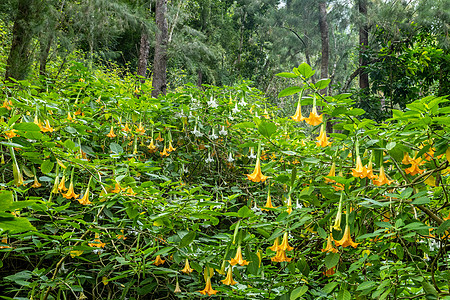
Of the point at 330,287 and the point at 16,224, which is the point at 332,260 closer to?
the point at 330,287

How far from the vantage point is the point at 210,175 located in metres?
3.36

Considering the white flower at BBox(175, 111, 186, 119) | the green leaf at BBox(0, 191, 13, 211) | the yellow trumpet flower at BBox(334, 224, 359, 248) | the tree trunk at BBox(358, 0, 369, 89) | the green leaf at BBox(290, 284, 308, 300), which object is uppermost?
the tree trunk at BBox(358, 0, 369, 89)

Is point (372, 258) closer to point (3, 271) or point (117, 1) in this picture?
point (3, 271)

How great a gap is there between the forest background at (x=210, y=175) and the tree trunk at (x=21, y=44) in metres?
0.01

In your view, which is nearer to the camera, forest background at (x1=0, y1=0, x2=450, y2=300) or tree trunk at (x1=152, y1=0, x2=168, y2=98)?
forest background at (x1=0, y1=0, x2=450, y2=300)

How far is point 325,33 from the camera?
32.7ft

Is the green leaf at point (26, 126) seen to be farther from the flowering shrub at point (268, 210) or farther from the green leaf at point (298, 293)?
the green leaf at point (298, 293)

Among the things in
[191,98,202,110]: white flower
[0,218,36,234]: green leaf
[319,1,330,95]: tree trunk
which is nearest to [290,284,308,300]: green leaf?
[0,218,36,234]: green leaf

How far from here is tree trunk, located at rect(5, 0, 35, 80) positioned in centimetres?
313

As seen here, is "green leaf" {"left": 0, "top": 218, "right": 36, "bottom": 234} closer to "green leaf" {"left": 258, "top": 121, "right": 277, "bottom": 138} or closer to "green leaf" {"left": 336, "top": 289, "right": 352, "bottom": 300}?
"green leaf" {"left": 258, "top": 121, "right": 277, "bottom": 138}

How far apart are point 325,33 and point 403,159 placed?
951 centimetres

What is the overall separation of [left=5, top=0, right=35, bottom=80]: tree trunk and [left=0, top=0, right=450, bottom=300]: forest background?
0.05ft

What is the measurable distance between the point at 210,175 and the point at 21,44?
7.53ft

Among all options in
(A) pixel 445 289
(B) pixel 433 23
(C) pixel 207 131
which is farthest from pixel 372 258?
(B) pixel 433 23
